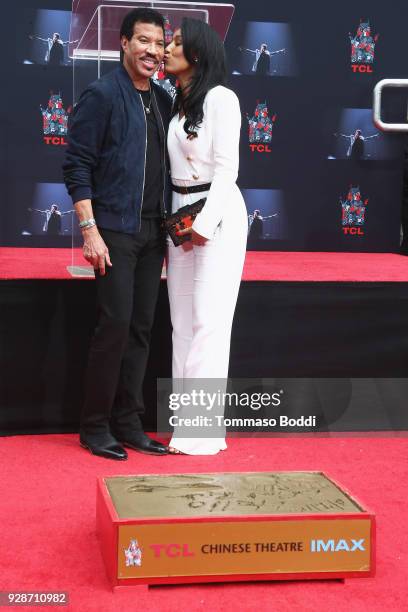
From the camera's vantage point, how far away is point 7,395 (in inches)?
122

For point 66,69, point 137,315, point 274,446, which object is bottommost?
point 274,446

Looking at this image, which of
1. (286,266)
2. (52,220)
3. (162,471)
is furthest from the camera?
(52,220)

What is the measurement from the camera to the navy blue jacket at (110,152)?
270 centimetres

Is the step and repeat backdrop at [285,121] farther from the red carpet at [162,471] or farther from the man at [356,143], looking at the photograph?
the red carpet at [162,471]

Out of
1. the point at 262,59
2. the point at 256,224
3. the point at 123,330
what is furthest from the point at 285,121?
the point at 123,330

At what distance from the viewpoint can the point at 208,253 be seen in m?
2.79

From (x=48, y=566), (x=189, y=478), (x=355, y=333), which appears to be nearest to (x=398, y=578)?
(x=189, y=478)

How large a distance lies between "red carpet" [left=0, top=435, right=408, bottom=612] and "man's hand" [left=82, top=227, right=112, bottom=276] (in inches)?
23.8

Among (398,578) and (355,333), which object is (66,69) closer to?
(355,333)

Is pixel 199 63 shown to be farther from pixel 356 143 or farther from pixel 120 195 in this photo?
pixel 356 143

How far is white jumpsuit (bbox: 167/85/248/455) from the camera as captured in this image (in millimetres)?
2715

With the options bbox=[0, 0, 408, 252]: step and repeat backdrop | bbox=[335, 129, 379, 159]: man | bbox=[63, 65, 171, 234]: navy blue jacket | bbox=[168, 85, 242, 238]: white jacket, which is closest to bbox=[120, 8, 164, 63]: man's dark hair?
bbox=[63, 65, 171, 234]: navy blue jacket

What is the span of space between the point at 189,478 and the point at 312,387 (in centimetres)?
124

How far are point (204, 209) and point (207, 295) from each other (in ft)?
0.89
